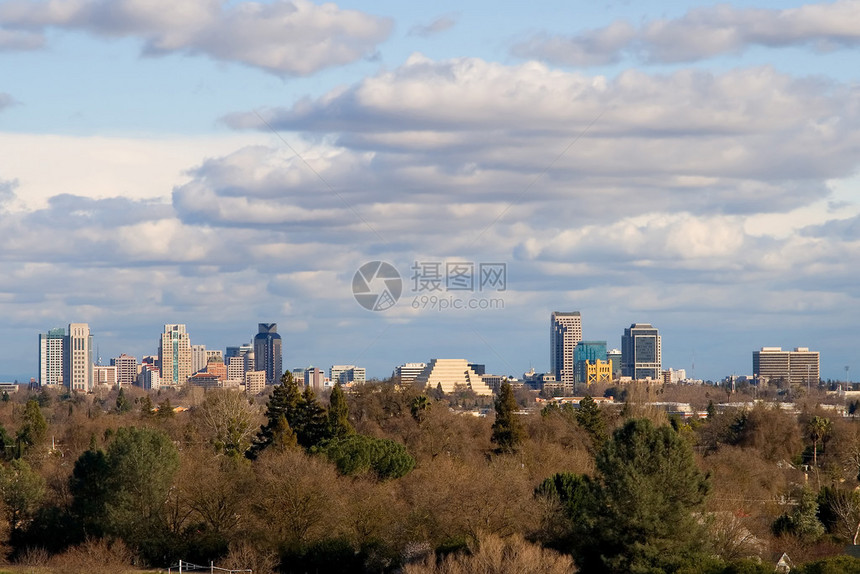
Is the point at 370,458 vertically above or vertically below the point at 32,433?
below

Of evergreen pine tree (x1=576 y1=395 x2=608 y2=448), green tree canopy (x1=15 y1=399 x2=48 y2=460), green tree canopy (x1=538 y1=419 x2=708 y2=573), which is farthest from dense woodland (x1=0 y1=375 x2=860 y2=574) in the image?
Answer: evergreen pine tree (x1=576 y1=395 x2=608 y2=448)

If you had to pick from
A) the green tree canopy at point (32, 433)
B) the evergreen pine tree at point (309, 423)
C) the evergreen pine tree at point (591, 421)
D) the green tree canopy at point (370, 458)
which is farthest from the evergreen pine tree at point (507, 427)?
the green tree canopy at point (32, 433)

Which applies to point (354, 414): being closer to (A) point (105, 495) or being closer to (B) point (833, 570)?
(A) point (105, 495)

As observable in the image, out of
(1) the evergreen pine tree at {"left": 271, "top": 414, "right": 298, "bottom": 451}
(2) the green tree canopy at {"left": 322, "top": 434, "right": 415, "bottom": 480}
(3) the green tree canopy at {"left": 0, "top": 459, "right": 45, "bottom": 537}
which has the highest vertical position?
(1) the evergreen pine tree at {"left": 271, "top": 414, "right": 298, "bottom": 451}

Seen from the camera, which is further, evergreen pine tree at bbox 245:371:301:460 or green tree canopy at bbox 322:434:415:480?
evergreen pine tree at bbox 245:371:301:460

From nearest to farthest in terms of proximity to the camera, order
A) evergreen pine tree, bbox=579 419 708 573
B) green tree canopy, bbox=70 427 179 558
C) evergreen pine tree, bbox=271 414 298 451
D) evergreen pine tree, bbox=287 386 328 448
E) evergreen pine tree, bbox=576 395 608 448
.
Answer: evergreen pine tree, bbox=579 419 708 573, green tree canopy, bbox=70 427 179 558, evergreen pine tree, bbox=271 414 298 451, evergreen pine tree, bbox=287 386 328 448, evergreen pine tree, bbox=576 395 608 448

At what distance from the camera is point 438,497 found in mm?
46812

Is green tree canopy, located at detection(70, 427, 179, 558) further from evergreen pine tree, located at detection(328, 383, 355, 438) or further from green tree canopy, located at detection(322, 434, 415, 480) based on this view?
evergreen pine tree, located at detection(328, 383, 355, 438)

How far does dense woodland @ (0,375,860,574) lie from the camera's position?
4188 cm

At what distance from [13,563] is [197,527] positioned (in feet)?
25.5

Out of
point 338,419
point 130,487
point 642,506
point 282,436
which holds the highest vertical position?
point 338,419

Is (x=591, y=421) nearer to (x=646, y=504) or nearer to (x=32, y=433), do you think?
(x=32, y=433)

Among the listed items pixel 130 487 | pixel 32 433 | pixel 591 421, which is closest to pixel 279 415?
pixel 130 487

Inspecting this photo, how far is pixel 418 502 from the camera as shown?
47281 millimetres
